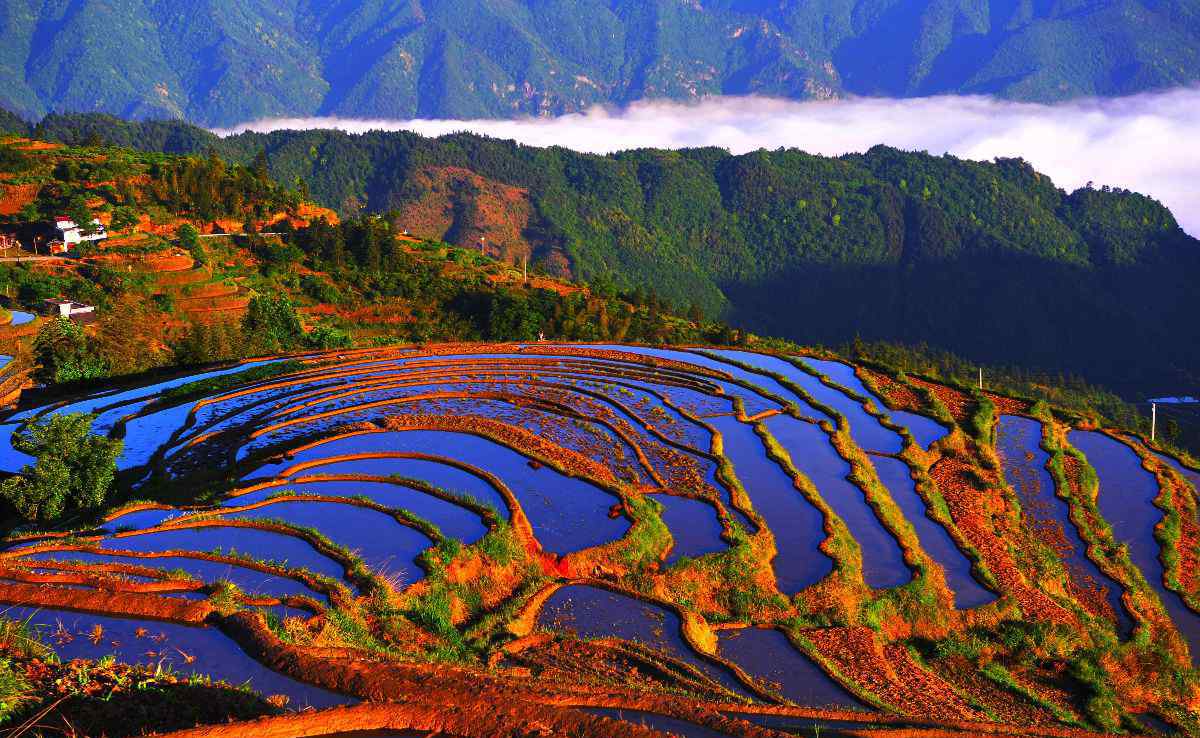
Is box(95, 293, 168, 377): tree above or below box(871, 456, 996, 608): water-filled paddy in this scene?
above

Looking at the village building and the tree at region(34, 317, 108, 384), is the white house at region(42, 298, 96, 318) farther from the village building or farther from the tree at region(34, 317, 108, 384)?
the tree at region(34, 317, 108, 384)

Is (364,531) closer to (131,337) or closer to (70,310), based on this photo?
(131,337)

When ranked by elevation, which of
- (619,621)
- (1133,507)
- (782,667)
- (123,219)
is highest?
(123,219)

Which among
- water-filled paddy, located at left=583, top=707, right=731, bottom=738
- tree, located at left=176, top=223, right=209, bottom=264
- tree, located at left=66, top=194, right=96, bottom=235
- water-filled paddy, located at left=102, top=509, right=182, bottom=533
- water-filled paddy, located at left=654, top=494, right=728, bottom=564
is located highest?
tree, located at left=66, top=194, right=96, bottom=235

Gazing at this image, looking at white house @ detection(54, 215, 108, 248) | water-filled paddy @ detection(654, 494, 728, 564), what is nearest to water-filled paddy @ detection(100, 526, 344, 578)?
water-filled paddy @ detection(654, 494, 728, 564)

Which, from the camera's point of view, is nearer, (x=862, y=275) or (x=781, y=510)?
(x=781, y=510)

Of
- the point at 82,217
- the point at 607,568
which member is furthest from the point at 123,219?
the point at 607,568

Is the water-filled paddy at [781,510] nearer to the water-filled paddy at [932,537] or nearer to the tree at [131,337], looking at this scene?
the water-filled paddy at [932,537]
